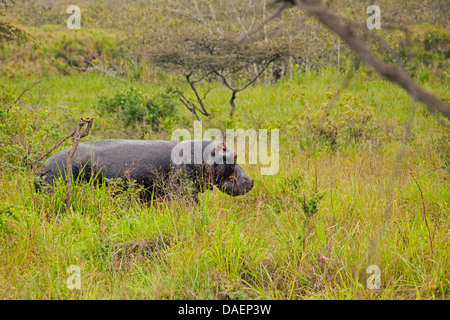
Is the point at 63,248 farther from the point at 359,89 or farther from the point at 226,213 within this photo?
the point at 359,89

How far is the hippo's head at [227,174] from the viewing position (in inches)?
164

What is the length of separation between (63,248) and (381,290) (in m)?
2.11

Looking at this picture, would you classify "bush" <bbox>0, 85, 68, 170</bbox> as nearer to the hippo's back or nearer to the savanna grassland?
the savanna grassland

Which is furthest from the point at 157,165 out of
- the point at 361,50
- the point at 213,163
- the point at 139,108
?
the point at 139,108

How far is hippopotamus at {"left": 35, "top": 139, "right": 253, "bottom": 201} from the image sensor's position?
161 inches

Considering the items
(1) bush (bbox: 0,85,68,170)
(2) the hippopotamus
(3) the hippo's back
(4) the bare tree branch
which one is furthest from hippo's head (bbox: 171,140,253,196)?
(4) the bare tree branch

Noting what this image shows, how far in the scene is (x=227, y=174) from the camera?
13.9 feet

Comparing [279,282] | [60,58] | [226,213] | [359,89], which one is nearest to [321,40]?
[359,89]

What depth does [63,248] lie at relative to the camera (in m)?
3.10

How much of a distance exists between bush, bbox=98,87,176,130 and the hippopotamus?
9.78 ft

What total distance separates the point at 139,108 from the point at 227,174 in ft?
12.2

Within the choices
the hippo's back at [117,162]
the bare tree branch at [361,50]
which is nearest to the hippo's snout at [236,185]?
the hippo's back at [117,162]

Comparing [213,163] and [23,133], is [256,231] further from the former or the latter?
[23,133]

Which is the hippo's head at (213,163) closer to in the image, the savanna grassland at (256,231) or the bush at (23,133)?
the savanna grassland at (256,231)
